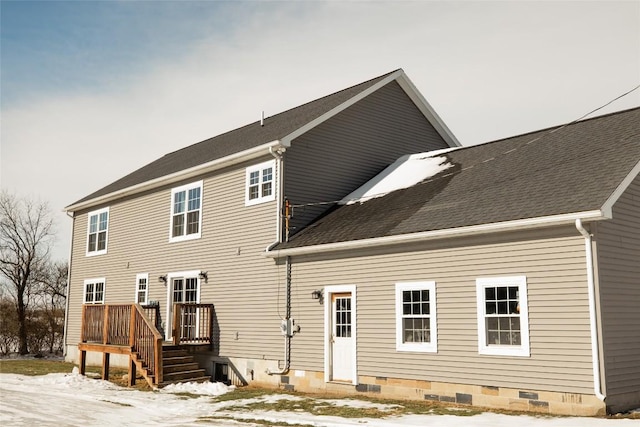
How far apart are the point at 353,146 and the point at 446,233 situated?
25.4 ft

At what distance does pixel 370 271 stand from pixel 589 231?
5.14m

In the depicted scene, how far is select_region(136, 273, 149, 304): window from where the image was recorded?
859 inches

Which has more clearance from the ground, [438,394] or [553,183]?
[553,183]

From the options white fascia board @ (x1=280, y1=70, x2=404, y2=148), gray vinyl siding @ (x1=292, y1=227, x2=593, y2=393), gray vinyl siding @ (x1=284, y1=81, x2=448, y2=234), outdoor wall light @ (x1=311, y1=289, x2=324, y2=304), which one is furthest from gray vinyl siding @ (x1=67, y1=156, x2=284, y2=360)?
gray vinyl siding @ (x1=292, y1=227, x2=593, y2=393)

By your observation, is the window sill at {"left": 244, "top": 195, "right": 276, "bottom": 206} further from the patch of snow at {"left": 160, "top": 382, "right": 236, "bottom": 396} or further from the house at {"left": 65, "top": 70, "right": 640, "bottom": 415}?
the patch of snow at {"left": 160, "top": 382, "right": 236, "bottom": 396}

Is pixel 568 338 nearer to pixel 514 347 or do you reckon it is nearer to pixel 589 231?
pixel 514 347

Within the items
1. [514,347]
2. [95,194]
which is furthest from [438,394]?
[95,194]

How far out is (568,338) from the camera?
436 inches

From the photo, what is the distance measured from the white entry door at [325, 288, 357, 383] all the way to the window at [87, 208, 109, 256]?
1273 cm

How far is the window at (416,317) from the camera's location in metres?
13.2

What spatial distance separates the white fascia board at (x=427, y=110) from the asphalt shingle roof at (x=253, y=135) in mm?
942

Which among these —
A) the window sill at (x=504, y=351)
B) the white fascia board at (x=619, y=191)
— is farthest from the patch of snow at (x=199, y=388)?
the white fascia board at (x=619, y=191)

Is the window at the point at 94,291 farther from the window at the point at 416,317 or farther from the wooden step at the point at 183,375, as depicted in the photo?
the window at the point at 416,317

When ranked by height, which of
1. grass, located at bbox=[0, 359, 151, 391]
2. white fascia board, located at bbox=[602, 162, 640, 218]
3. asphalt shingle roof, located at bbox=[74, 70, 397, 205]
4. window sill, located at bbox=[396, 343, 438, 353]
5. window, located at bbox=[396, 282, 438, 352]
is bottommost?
grass, located at bbox=[0, 359, 151, 391]
